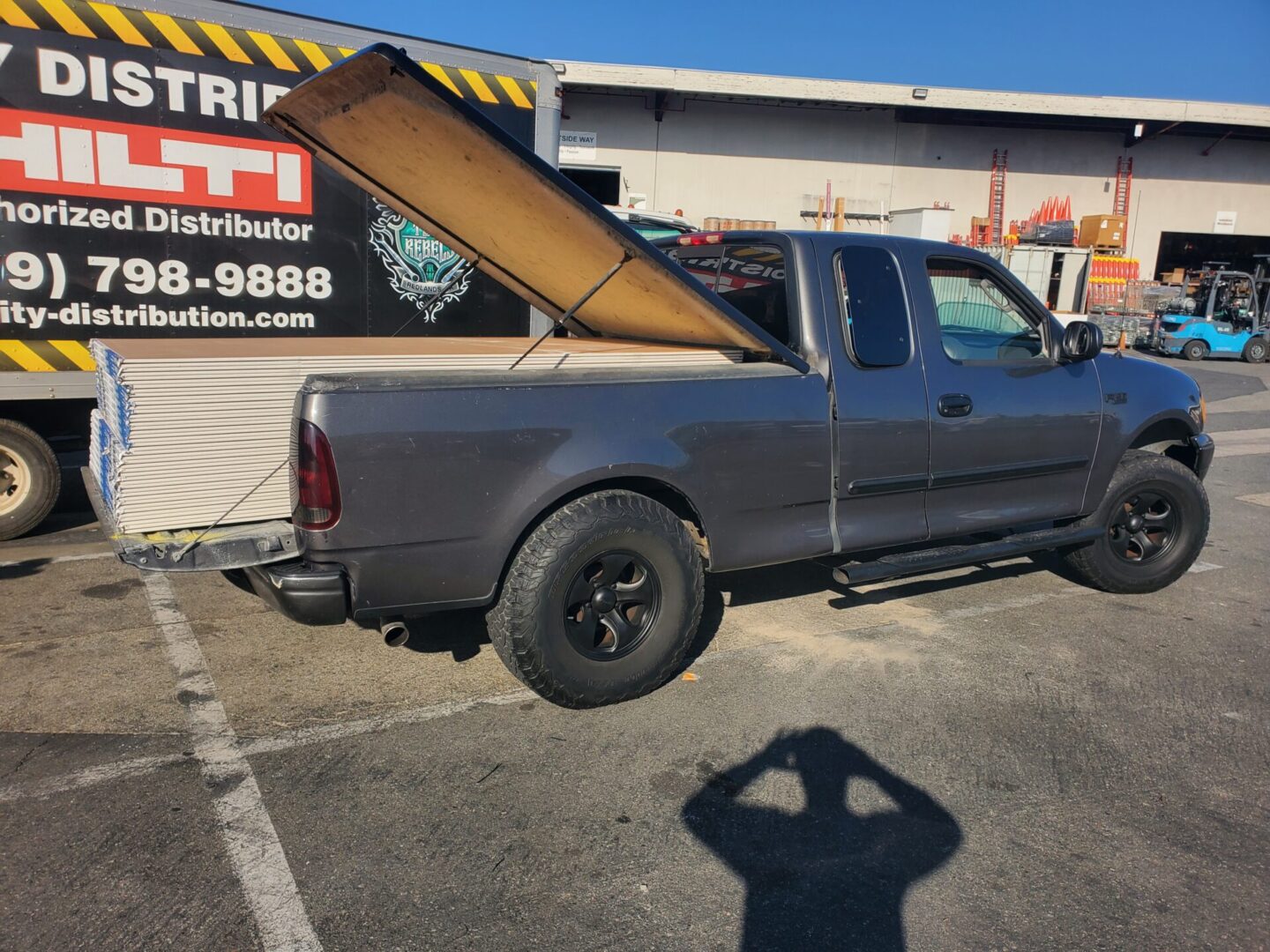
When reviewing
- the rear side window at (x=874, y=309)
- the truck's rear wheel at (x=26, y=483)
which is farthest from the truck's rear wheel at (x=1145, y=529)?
the truck's rear wheel at (x=26, y=483)

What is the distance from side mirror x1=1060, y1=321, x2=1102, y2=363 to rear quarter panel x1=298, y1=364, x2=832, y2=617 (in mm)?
1636

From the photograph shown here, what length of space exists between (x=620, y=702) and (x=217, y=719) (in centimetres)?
162

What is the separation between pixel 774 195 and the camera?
29.5 meters

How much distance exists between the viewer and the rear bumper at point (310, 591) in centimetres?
328

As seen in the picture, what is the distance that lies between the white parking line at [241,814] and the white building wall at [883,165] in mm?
25663

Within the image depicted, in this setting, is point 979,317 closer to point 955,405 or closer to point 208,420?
point 955,405

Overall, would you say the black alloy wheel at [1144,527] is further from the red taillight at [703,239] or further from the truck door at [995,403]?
the red taillight at [703,239]

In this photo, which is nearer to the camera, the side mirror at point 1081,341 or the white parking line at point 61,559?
the side mirror at point 1081,341

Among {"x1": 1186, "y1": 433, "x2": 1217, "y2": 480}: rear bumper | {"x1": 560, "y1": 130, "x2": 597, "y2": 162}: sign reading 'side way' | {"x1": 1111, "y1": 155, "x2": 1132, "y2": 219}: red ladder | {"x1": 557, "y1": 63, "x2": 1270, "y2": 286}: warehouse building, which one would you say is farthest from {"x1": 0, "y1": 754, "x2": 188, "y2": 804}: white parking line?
{"x1": 1111, "y1": 155, "x2": 1132, "y2": 219}: red ladder

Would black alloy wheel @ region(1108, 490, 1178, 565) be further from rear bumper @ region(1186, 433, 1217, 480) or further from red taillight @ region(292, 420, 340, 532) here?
red taillight @ region(292, 420, 340, 532)

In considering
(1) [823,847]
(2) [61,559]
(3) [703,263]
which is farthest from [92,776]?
(3) [703,263]

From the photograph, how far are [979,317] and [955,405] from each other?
0.67m

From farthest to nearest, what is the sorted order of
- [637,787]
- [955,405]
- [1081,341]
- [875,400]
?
[1081,341]
[955,405]
[875,400]
[637,787]

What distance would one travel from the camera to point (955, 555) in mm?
4738
